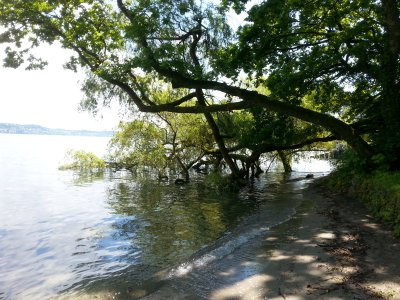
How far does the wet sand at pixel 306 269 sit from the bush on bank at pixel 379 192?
1.22 feet

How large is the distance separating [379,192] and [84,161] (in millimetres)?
31025

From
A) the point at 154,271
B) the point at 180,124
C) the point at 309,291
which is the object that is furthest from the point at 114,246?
the point at 180,124

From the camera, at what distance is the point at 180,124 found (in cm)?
2742

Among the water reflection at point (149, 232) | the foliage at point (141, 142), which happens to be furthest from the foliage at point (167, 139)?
the water reflection at point (149, 232)

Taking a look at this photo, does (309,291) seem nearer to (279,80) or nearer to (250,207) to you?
(250,207)

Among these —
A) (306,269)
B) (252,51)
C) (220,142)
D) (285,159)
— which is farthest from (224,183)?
(306,269)

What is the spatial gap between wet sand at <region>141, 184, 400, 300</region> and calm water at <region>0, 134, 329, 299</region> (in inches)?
38.2

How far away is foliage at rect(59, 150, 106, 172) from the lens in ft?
117

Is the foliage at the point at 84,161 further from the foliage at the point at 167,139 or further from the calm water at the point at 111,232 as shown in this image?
the calm water at the point at 111,232

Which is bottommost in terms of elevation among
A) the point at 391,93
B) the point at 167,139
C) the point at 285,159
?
the point at 285,159

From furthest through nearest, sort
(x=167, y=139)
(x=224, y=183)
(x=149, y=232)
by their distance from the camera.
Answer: (x=167, y=139) < (x=224, y=183) < (x=149, y=232)

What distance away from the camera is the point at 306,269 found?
679 cm

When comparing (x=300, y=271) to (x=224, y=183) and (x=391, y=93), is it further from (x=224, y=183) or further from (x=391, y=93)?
(x=224, y=183)

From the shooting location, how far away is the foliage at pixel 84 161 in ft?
117
